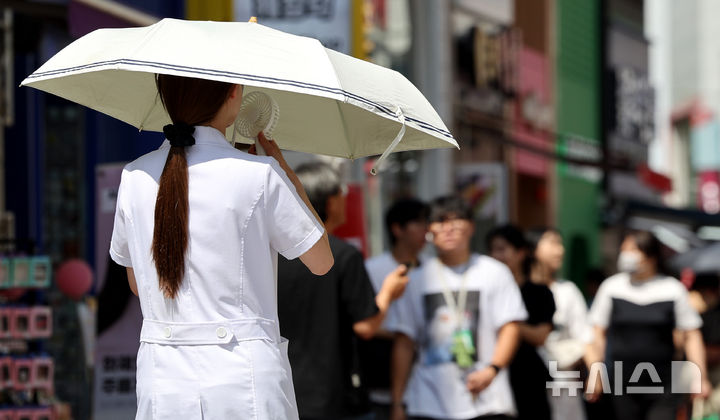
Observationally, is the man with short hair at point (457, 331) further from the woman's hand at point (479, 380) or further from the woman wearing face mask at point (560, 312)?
the woman wearing face mask at point (560, 312)

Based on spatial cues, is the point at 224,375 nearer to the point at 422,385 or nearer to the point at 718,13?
the point at 422,385

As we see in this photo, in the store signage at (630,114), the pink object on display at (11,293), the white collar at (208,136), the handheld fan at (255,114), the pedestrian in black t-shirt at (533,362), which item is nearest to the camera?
the white collar at (208,136)

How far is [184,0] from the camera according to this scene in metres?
10.0

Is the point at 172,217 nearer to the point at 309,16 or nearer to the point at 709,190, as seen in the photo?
the point at 309,16

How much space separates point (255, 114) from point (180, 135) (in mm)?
492

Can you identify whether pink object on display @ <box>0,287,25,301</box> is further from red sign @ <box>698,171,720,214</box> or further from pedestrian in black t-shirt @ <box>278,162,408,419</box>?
red sign @ <box>698,171,720,214</box>

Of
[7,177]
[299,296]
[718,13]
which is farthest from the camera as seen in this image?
[718,13]

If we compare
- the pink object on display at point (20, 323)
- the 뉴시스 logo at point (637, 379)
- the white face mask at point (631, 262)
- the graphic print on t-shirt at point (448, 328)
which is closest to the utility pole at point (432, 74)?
the white face mask at point (631, 262)

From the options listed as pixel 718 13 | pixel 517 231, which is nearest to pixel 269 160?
pixel 517 231

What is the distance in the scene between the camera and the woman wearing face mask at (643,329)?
8219mm

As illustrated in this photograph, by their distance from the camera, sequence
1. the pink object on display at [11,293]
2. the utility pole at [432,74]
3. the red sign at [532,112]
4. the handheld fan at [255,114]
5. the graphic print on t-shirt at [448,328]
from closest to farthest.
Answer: the handheld fan at [255,114] → the graphic print on t-shirt at [448,328] → the pink object on display at [11,293] → the utility pole at [432,74] → the red sign at [532,112]

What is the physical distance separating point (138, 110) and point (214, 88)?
2.68 feet

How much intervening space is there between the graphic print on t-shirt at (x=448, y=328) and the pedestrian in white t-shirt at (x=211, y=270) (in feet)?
10.2

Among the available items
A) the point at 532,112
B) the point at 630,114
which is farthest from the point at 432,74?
the point at 630,114
